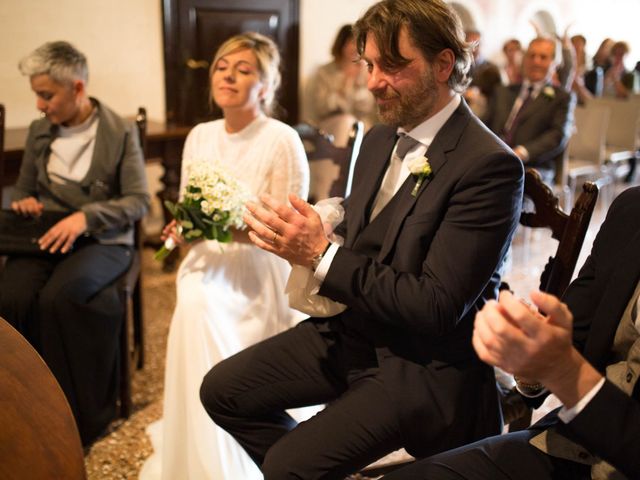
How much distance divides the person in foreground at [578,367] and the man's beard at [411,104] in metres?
0.54

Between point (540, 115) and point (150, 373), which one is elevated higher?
point (540, 115)

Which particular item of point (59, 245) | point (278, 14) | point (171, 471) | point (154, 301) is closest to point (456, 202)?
point (171, 471)

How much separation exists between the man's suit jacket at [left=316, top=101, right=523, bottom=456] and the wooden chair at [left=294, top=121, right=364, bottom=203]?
76 cm

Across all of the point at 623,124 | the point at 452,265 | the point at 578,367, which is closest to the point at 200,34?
the point at 452,265

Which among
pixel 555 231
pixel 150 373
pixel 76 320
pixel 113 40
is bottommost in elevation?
pixel 150 373

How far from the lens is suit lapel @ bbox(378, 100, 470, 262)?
1637 mm

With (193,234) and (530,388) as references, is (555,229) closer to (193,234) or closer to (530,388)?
(530,388)

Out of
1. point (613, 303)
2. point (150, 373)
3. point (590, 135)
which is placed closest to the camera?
point (613, 303)

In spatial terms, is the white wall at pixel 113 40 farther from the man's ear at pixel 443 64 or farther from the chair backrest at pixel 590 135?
the man's ear at pixel 443 64

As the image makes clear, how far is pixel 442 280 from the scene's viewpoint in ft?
4.99

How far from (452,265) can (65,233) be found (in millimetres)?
1623

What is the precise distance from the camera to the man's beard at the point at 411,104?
1.66m

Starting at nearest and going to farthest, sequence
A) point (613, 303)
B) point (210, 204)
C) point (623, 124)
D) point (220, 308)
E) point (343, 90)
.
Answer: point (613, 303) → point (210, 204) → point (220, 308) → point (343, 90) → point (623, 124)

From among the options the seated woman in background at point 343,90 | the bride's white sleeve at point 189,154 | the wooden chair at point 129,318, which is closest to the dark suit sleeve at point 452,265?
the bride's white sleeve at point 189,154
